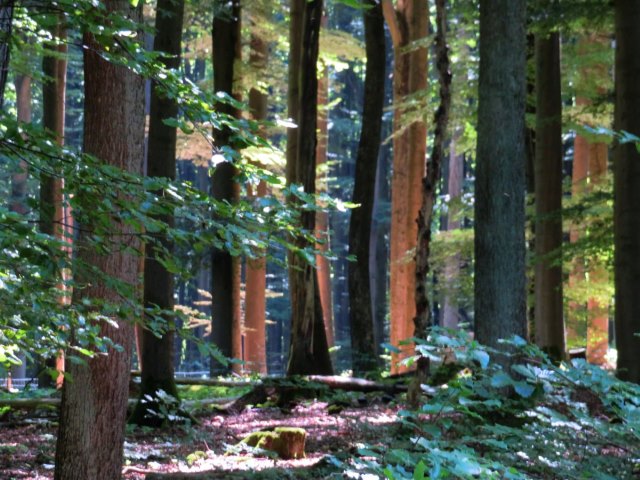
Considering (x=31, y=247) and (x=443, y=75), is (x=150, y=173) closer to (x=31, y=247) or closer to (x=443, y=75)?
(x=443, y=75)

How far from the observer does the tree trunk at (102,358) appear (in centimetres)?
596

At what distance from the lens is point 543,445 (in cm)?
513

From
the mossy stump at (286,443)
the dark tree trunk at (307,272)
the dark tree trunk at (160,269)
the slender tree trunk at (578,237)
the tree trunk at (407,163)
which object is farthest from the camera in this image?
the slender tree trunk at (578,237)

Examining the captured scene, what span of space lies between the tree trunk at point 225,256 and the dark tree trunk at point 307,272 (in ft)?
9.41

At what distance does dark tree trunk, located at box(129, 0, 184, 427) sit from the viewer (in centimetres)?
999

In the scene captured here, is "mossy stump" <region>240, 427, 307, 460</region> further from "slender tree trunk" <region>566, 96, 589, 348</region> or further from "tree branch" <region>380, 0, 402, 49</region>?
"tree branch" <region>380, 0, 402, 49</region>

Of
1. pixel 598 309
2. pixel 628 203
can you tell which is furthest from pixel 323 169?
pixel 628 203

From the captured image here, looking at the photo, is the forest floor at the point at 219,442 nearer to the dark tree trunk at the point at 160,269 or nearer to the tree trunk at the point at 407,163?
the dark tree trunk at the point at 160,269

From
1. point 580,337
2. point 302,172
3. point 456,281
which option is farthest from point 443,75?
point 580,337

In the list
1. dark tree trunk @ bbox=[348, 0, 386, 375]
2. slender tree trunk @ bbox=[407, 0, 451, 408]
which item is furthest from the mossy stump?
dark tree trunk @ bbox=[348, 0, 386, 375]

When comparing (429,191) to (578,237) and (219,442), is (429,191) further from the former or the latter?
(578,237)

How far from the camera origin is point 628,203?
9.45 meters

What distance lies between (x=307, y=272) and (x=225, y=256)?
168 inches

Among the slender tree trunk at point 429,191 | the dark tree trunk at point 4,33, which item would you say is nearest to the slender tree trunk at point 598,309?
the slender tree trunk at point 429,191
